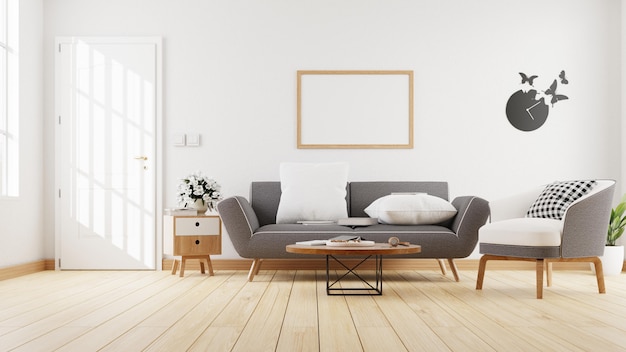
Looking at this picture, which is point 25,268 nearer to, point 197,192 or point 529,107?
point 197,192

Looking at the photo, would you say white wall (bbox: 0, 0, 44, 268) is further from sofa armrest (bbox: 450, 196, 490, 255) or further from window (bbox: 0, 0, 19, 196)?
sofa armrest (bbox: 450, 196, 490, 255)

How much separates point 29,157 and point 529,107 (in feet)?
13.8

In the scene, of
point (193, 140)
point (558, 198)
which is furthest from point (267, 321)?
point (193, 140)

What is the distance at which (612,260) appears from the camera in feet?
16.0

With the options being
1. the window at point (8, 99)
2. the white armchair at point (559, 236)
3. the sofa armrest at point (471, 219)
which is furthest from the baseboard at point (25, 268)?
the white armchair at point (559, 236)

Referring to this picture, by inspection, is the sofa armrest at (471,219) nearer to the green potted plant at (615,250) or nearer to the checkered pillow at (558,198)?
the checkered pillow at (558,198)

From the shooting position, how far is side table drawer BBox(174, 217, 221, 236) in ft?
15.5

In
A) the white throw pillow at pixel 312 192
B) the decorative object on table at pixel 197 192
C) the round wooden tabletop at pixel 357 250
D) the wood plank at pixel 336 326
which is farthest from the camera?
the decorative object on table at pixel 197 192

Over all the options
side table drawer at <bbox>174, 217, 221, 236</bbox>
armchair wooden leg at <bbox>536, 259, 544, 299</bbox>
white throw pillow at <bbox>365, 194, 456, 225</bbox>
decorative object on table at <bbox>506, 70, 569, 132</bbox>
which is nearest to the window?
side table drawer at <bbox>174, 217, 221, 236</bbox>

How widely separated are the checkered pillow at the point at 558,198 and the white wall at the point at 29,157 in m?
3.84

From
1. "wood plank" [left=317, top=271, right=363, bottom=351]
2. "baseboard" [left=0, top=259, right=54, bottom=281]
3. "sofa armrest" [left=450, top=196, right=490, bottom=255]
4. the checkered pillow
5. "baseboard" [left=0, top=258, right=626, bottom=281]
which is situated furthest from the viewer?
"baseboard" [left=0, top=258, right=626, bottom=281]

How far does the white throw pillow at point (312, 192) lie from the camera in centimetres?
470

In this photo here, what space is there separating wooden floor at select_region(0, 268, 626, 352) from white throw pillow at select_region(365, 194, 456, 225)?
44cm

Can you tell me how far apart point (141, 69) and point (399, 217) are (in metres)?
2.56
